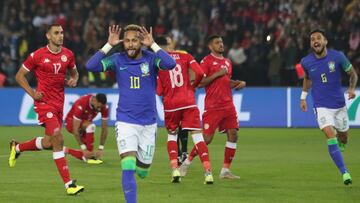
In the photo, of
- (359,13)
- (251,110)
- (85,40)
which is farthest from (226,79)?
(85,40)

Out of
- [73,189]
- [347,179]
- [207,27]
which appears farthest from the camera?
[207,27]

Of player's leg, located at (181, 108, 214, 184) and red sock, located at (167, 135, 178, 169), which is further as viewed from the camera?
red sock, located at (167, 135, 178, 169)

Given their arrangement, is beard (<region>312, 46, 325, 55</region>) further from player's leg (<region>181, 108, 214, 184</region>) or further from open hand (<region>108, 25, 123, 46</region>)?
open hand (<region>108, 25, 123, 46</region>)

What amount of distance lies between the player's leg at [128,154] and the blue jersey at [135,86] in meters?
0.11

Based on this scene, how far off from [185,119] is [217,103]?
3.21 feet

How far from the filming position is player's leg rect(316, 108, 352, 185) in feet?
44.8

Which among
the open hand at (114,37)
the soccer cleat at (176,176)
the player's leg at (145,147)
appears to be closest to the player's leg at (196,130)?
the soccer cleat at (176,176)

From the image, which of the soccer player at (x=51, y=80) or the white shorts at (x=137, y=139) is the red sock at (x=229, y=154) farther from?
the white shorts at (x=137, y=139)

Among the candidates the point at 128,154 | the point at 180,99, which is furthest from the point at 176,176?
the point at 128,154

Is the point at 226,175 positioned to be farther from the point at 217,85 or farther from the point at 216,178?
the point at 217,85

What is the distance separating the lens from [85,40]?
103 feet

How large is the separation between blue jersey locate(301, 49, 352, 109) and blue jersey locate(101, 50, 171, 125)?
159 inches

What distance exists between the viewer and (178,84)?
47.4 feet

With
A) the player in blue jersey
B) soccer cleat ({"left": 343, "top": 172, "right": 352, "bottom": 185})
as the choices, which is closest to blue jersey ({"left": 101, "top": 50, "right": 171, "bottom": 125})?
the player in blue jersey
